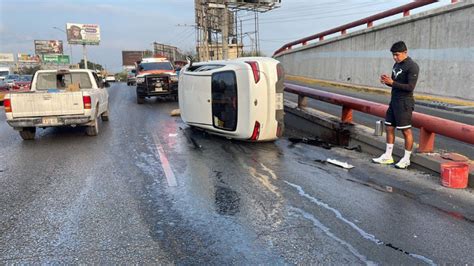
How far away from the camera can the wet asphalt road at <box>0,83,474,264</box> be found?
404 centimetres

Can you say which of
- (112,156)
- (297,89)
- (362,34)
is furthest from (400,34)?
(112,156)

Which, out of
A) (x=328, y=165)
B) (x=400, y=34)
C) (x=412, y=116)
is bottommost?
(x=328, y=165)

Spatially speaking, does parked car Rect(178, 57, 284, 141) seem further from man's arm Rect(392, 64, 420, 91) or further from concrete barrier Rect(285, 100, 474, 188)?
man's arm Rect(392, 64, 420, 91)

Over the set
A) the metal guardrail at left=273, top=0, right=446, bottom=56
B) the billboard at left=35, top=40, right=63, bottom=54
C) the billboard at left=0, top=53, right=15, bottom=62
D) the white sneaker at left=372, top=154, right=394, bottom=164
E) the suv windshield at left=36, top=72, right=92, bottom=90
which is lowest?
the white sneaker at left=372, top=154, right=394, bottom=164

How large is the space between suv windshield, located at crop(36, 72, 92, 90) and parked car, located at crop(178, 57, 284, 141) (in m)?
4.29

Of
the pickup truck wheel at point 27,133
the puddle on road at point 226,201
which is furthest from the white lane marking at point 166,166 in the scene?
the pickup truck wheel at point 27,133

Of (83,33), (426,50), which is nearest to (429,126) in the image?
(426,50)

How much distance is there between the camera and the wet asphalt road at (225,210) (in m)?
4.04

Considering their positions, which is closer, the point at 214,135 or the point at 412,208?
the point at 412,208

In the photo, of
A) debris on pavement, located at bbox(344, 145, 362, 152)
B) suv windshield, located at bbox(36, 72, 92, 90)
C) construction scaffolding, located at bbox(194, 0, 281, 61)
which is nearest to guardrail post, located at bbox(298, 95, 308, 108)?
debris on pavement, located at bbox(344, 145, 362, 152)

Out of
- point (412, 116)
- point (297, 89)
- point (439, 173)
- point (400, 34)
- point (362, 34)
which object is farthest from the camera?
point (362, 34)

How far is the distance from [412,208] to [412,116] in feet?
8.05

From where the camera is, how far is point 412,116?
7.23m

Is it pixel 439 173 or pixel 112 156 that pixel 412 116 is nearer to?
pixel 439 173
